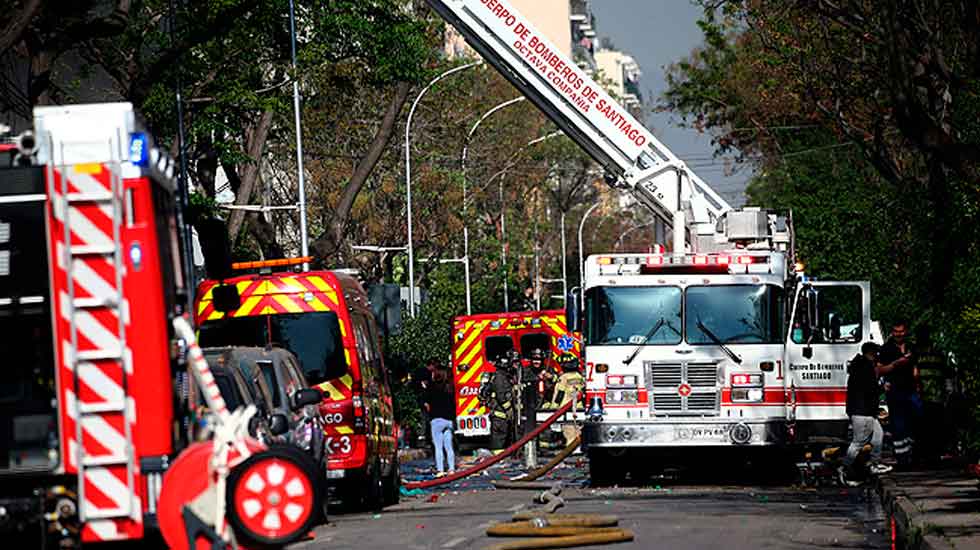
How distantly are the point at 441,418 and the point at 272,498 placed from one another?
1838 centimetres

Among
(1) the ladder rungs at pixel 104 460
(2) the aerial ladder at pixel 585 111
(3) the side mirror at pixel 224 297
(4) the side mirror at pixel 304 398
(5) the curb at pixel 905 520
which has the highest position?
(2) the aerial ladder at pixel 585 111

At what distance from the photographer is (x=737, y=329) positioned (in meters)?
23.8

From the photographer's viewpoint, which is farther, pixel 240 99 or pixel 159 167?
pixel 240 99

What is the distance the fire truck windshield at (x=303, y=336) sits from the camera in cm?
2061

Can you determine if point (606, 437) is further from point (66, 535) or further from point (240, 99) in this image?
point (66, 535)

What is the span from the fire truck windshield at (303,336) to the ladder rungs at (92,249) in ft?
32.6

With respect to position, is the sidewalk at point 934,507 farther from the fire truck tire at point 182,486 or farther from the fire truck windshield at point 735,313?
the fire truck tire at point 182,486

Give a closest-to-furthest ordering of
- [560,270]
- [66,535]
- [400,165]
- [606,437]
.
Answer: [66,535], [606,437], [400,165], [560,270]

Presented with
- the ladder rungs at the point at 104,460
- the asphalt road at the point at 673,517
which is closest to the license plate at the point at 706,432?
the asphalt road at the point at 673,517

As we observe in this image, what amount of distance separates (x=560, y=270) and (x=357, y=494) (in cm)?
8609

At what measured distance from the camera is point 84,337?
1058cm

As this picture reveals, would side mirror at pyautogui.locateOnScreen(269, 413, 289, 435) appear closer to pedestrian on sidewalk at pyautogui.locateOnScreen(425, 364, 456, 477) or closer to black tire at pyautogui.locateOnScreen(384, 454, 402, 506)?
black tire at pyautogui.locateOnScreen(384, 454, 402, 506)

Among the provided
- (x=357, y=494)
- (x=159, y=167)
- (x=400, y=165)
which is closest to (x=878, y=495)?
(x=357, y=494)

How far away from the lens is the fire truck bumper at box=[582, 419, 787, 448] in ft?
77.0
